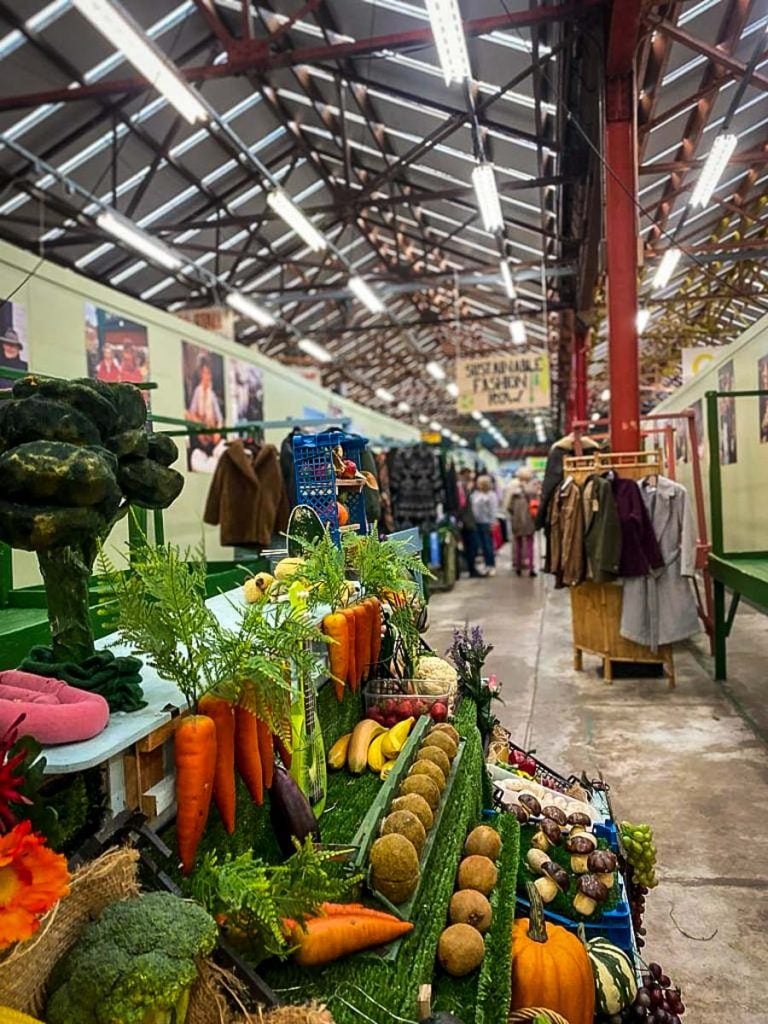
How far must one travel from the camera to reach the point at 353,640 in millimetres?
2197

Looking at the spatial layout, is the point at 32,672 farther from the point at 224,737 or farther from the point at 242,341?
the point at 242,341

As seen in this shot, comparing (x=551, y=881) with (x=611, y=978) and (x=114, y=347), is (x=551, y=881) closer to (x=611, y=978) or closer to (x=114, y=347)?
(x=611, y=978)

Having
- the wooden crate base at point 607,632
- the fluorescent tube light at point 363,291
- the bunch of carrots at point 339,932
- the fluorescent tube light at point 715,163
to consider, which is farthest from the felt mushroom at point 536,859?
the fluorescent tube light at point 363,291

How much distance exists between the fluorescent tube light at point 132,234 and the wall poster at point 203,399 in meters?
1.23

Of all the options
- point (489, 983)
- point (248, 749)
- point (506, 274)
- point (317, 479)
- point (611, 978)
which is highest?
point (506, 274)

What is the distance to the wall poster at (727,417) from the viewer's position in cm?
784

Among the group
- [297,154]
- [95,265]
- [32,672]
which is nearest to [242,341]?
[95,265]

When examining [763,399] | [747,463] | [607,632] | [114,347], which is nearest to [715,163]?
[763,399]

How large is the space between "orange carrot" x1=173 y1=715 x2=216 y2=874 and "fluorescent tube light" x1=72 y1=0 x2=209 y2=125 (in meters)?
4.34

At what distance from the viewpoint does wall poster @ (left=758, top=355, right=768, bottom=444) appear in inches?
266

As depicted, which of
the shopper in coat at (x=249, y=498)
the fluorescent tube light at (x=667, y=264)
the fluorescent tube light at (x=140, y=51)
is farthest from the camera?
the fluorescent tube light at (x=667, y=264)

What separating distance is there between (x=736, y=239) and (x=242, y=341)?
10325 mm

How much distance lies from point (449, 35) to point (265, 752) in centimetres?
461

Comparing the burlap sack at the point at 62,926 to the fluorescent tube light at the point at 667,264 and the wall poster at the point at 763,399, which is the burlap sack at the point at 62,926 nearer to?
the wall poster at the point at 763,399
